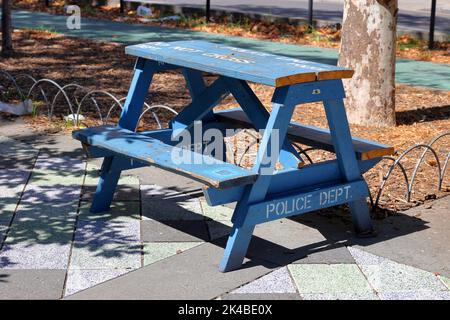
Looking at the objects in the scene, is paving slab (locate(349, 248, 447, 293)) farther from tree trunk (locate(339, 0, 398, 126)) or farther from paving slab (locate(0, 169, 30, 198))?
tree trunk (locate(339, 0, 398, 126))

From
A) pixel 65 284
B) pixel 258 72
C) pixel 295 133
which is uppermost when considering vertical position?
pixel 258 72

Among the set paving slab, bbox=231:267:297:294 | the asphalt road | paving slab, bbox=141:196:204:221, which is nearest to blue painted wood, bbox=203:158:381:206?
paving slab, bbox=231:267:297:294

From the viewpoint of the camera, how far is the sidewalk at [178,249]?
218 inches

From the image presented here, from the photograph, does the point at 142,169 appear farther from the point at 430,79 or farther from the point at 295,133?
the point at 430,79

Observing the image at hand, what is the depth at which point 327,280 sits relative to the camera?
18.7ft

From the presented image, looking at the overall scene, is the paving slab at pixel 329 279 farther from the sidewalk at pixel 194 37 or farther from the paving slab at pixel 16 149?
the sidewalk at pixel 194 37

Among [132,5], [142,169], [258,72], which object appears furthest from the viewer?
[132,5]

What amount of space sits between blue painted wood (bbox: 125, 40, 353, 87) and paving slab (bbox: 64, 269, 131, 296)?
146cm

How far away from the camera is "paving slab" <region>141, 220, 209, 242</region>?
643 centimetres

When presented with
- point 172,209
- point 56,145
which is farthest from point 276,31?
point 172,209

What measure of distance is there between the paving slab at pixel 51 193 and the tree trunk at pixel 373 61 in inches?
141

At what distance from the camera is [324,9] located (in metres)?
21.5

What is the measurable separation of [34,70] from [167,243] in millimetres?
7002

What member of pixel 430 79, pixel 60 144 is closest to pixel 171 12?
pixel 430 79
